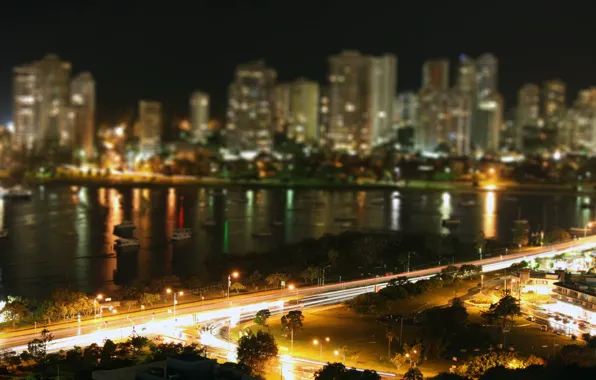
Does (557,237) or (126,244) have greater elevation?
(557,237)

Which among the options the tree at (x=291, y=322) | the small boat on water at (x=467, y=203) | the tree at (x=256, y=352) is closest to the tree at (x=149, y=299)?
the tree at (x=291, y=322)

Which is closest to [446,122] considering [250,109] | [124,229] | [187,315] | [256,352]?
[250,109]

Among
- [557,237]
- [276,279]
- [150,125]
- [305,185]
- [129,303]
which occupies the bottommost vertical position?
[129,303]

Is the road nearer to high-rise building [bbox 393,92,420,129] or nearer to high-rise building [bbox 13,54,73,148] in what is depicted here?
high-rise building [bbox 13,54,73,148]

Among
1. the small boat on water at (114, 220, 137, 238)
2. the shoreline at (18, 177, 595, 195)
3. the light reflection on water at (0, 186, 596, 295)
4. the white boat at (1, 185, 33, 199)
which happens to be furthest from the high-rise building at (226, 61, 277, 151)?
the small boat on water at (114, 220, 137, 238)

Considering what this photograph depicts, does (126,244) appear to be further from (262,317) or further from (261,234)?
(262,317)
